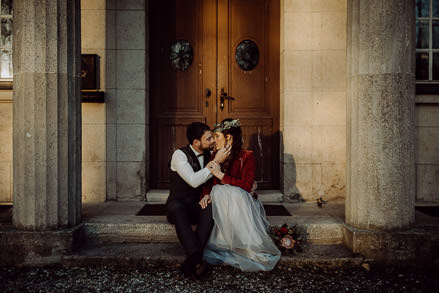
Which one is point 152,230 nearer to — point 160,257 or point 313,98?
point 160,257

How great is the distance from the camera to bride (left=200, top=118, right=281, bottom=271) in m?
4.10

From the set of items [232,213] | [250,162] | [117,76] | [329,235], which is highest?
[117,76]

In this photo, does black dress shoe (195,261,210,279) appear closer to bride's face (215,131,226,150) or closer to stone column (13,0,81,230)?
bride's face (215,131,226,150)

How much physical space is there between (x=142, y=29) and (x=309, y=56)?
2750mm

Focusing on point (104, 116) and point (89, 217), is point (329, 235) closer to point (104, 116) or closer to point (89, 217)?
point (89, 217)

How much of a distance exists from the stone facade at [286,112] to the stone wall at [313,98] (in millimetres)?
16

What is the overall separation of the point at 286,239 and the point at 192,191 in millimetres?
1297

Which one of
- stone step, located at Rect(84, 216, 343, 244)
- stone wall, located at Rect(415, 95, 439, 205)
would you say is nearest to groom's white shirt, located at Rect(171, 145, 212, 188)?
stone step, located at Rect(84, 216, 343, 244)

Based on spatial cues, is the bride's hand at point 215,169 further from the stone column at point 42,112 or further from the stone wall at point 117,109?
the stone wall at point 117,109

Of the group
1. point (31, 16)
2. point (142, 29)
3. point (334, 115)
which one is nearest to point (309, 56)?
point (334, 115)

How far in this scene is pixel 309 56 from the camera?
6012 mm

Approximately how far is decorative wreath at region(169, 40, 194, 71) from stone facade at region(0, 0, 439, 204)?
50cm

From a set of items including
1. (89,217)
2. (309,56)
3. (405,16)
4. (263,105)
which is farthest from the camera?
(263,105)

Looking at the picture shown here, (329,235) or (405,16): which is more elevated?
(405,16)
